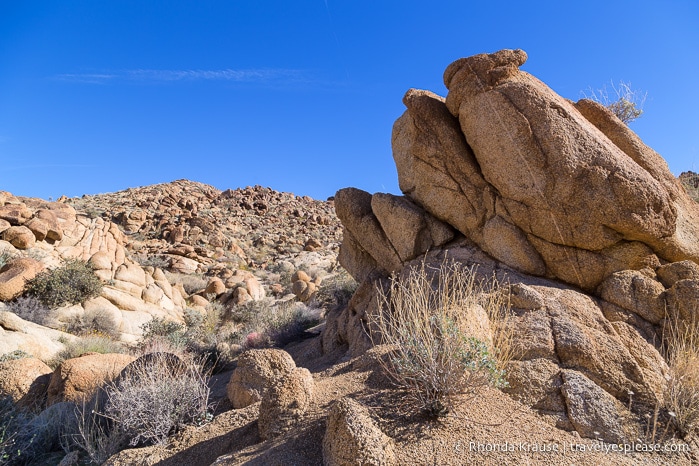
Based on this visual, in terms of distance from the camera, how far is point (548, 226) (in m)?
6.23

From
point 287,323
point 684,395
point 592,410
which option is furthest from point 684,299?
point 287,323

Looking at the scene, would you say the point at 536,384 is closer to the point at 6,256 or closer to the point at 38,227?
the point at 6,256

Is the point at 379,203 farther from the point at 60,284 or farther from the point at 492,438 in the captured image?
the point at 60,284

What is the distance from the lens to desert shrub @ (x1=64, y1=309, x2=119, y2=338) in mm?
11562

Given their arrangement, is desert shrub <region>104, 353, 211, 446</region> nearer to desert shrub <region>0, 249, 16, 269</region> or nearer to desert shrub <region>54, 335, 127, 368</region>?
desert shrub <region>54, 335, 127, 368</region>

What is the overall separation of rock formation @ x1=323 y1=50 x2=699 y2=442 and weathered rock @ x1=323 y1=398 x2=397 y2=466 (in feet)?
5.57

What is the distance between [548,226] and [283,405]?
14.8ft

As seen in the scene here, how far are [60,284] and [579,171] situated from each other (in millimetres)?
12985

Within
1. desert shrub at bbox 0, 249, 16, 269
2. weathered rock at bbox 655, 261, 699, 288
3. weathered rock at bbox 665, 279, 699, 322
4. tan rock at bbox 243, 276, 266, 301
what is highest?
desert shrub at bbox 0, 249, 16, 269

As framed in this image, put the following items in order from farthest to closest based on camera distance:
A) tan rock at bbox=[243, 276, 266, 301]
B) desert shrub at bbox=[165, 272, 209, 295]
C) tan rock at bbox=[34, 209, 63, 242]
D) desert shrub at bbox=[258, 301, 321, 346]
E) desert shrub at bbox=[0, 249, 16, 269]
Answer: desert shrub at bbox=[165, 272, 209, 295] < tan rock at bbox=[243, 276, 266, 301] < tan rock at bbox=[34, 209, 63, 242] < desert shrub at bbox=[0, 249, 16, 269] < desert shrub at bbox=[258, 301, 321, 346]

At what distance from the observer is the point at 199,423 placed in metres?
4.75

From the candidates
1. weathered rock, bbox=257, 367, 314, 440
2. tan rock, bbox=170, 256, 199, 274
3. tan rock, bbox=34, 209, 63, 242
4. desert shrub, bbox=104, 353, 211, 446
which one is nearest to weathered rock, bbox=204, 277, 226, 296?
tan rock, bbox=170, 256, 199, 274

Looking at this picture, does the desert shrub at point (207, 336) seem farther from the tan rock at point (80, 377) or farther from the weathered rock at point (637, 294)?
the weathered rock at point (637, 294)

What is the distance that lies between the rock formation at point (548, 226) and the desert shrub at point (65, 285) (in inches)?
338
